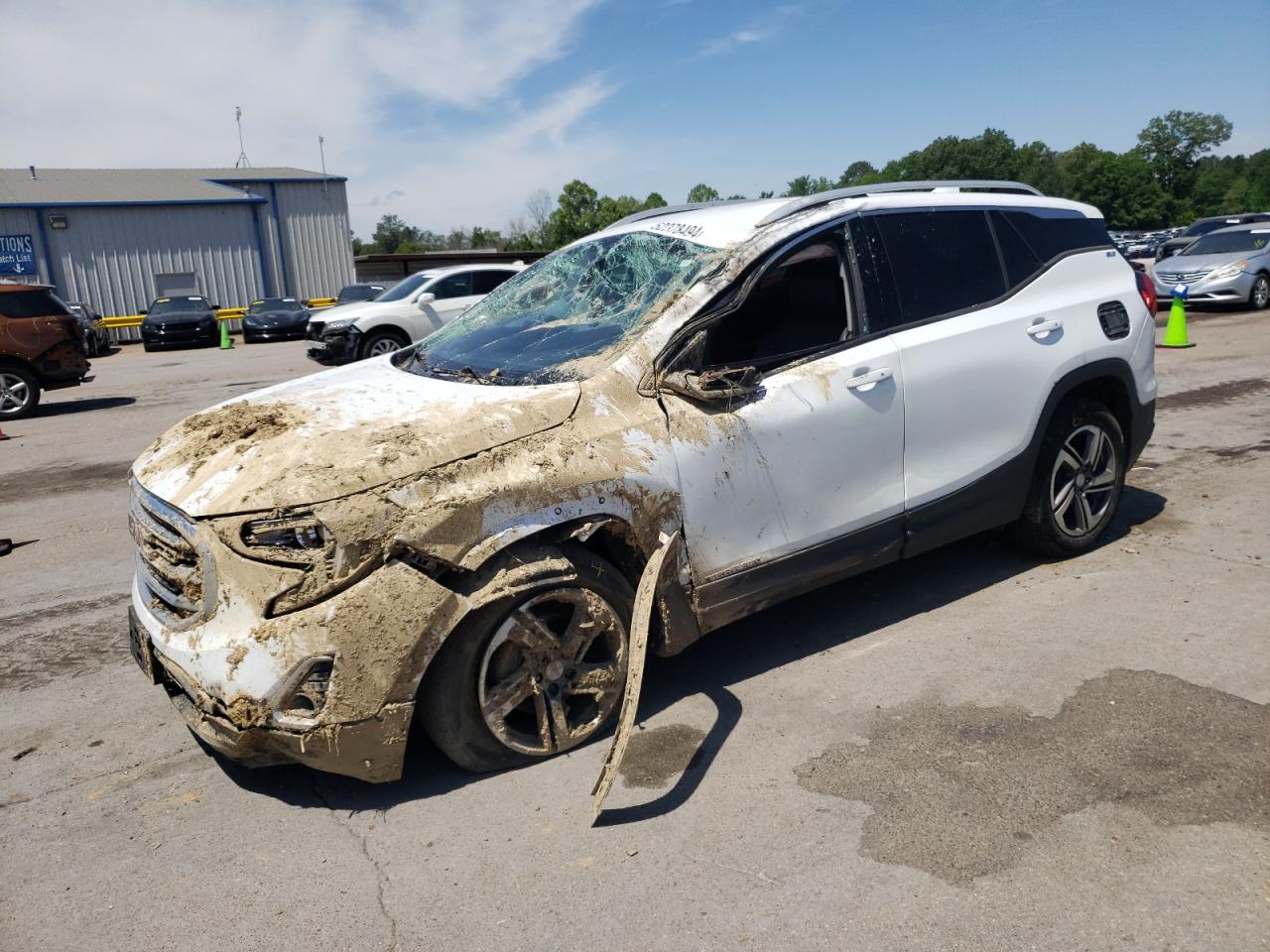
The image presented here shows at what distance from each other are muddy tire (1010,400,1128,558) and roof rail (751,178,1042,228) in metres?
1.19

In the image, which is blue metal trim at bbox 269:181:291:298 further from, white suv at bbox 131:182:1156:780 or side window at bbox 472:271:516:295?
white suv at bbox 131:182:1156:780

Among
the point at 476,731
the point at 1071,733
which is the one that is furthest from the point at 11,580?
the point at 1071,733

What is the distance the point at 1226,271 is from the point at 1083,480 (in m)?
15.7

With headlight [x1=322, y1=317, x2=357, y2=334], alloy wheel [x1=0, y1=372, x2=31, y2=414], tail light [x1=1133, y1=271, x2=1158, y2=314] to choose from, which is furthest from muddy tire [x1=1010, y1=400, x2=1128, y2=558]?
headlight [x1=322, y1=317, x2=357, y2=334]

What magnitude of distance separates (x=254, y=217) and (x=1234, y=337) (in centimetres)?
3345

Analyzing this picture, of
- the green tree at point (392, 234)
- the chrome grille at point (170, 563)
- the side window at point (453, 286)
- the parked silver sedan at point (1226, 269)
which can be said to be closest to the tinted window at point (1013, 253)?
the chrome grille at point (170, 563)

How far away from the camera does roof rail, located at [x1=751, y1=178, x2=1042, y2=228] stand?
4.09 m

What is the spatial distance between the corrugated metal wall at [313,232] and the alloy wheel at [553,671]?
37948 mm

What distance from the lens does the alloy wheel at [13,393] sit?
12.8 metres

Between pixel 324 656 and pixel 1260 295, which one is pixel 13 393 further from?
pixel 1260 295

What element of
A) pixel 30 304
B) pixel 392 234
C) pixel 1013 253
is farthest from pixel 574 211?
pixel 1013 253

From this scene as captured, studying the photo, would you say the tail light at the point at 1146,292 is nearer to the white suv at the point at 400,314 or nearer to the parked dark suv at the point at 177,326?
the white suv at the point at 400,314

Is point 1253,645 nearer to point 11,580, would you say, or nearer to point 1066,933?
point 1066,933

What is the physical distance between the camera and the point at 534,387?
3518 mm
